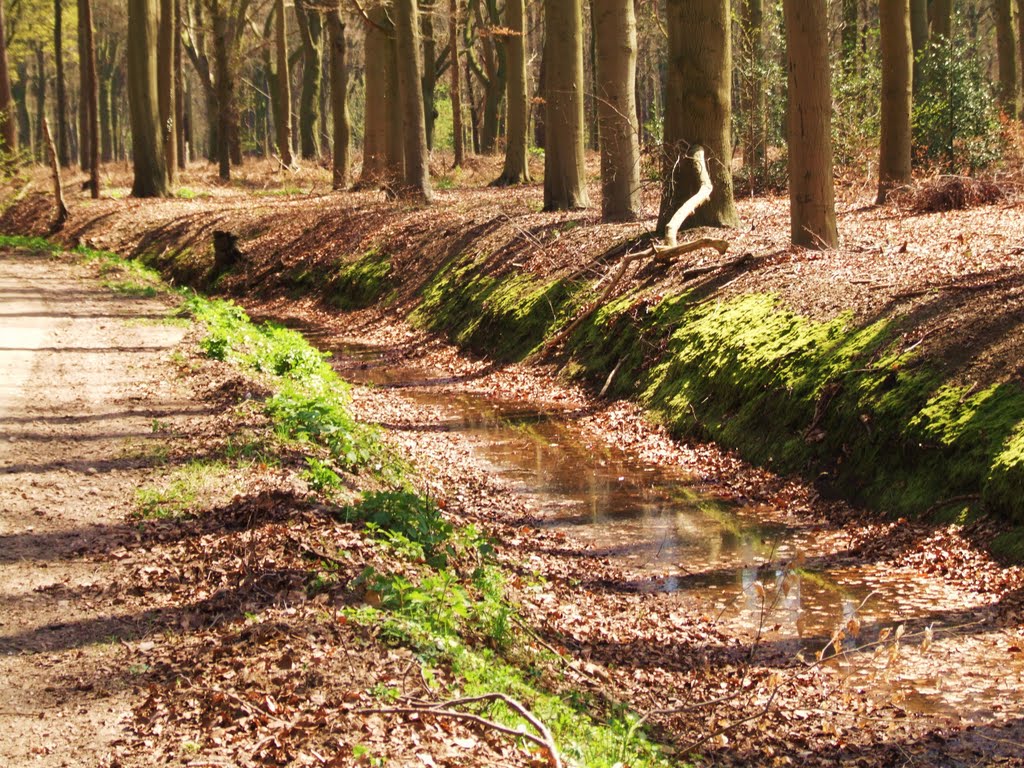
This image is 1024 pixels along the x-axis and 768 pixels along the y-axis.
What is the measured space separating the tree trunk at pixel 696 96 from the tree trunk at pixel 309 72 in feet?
90.9

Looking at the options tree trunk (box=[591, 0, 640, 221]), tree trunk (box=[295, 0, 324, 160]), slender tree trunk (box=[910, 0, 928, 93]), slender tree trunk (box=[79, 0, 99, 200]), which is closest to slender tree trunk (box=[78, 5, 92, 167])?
slender tree trunk (box=[79, 0, 99, 200])

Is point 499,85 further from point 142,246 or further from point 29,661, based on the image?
point 29,661

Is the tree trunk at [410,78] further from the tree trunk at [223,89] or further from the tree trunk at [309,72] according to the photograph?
the tree trunk at [309,72]

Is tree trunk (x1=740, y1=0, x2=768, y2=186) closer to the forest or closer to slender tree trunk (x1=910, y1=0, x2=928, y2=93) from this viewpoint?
the forest

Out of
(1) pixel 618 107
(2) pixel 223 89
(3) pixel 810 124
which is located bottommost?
(3) pixel 810 124

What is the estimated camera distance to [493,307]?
18.1m

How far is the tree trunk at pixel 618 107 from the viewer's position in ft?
59.9

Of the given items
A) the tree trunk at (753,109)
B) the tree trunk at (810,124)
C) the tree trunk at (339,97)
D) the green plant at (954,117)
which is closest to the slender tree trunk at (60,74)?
the tree trunk at (339,97)

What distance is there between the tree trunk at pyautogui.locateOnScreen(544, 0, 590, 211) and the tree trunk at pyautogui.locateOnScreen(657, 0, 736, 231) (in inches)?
181

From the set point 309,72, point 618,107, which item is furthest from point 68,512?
point 309,72

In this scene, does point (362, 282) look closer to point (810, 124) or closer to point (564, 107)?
point (564, 107)

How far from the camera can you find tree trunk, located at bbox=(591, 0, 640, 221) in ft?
59.9

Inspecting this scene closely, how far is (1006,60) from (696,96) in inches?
655

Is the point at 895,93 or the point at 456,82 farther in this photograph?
the point at 456,82
